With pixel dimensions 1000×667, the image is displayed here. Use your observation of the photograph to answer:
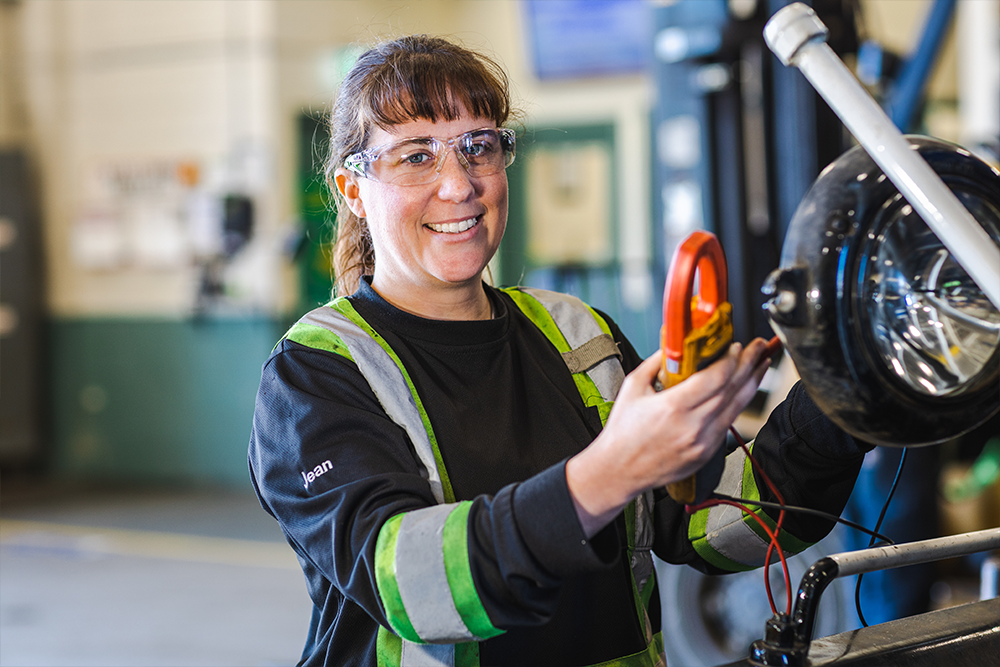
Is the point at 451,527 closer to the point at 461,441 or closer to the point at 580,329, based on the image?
the point at 461,441

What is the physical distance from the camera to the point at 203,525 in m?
5.33

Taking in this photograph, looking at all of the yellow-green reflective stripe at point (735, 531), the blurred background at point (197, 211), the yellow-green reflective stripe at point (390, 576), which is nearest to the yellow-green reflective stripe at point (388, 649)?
the yellow-green reflective stripe at point (390, 576)

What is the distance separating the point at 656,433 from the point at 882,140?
286 mm

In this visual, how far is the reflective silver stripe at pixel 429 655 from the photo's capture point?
40.4 inches

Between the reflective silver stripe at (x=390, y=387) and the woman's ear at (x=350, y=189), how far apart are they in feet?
0.71

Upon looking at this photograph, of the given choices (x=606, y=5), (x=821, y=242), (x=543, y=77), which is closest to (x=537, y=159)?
(x=543, y=77)

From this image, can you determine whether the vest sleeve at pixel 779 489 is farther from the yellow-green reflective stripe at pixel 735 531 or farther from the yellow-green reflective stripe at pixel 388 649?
the yellow-green reflective stripe at pixel 388 649

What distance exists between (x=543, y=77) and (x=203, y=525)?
3.24 meters

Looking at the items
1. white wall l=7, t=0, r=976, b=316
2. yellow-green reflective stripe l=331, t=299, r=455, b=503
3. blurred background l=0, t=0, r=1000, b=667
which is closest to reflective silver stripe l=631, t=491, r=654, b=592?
yellow-green reflective stripe l=331, t=299, r=455, b=503

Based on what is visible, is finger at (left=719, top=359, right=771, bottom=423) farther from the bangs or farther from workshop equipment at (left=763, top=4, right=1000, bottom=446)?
the bangs

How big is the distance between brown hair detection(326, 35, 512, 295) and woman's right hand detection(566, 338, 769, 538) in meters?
0.49

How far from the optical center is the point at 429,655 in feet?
3.38

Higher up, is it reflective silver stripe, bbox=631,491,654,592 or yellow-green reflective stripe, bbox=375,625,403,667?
reflective silver stripe, bbox=631,491,654,592

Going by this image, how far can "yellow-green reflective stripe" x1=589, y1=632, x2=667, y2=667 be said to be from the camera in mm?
1144
